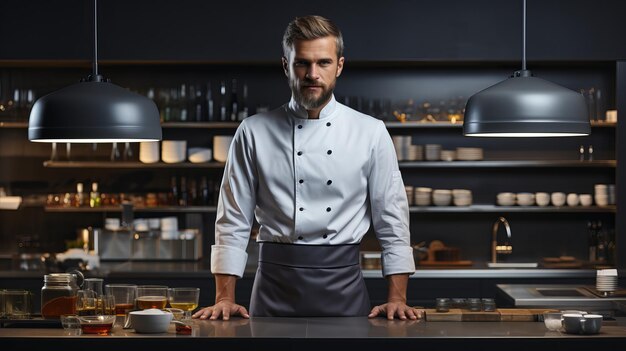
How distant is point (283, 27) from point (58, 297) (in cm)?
329

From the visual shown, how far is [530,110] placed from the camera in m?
3.27

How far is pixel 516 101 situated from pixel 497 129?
0.11 m

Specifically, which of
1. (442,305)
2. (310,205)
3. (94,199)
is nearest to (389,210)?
(310,205)

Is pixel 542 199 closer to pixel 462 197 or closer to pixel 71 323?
pixel 462 197

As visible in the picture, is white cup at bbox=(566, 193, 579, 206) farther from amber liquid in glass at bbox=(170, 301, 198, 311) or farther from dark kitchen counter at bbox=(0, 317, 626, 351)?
amber liquid in glass at bbox=(170, 301, 198, 311)

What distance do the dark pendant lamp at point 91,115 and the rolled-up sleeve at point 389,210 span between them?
2.73 ft

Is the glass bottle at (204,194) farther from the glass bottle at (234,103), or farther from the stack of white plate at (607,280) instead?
the stack of white plate at (607,280)

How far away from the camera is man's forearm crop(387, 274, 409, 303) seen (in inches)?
133

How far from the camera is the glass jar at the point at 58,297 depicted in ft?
10.2

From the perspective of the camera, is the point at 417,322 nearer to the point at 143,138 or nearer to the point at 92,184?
the point at 143,138

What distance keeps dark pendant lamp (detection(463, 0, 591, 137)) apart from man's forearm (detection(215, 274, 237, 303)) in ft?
3.20

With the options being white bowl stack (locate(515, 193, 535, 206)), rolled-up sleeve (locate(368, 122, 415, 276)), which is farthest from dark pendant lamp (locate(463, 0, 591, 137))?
white bowl stack (locate(515, 193, 535, 206))
